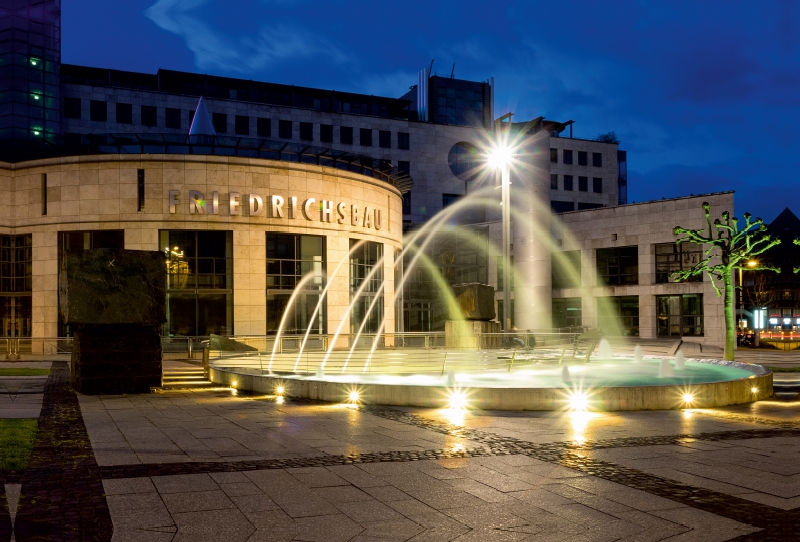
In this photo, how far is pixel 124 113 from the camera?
2707 inches

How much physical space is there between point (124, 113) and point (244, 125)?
10.7 metres

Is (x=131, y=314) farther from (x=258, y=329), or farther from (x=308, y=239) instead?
(x=308, y=239)

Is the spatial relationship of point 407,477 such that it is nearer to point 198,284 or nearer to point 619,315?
point 198,284

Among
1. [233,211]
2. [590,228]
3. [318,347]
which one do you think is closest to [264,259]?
[233,211]

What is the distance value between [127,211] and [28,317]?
8500 millimetres

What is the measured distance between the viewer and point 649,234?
5366cm

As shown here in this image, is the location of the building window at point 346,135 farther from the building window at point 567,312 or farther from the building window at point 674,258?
the building window at point 674,258

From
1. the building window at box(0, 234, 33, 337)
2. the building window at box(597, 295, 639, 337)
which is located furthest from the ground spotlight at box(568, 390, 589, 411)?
the building window at box(597, 295, 639, 337)

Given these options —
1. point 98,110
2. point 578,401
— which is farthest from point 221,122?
point 578,401

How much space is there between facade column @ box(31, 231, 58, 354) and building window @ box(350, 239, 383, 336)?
51.3 ft

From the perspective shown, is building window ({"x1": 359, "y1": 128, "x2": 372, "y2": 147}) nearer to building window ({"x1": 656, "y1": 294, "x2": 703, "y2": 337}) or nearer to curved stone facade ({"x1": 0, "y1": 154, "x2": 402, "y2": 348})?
building window ({"x1": 656, "y1": 294, "x2": 703, "y2": 337})

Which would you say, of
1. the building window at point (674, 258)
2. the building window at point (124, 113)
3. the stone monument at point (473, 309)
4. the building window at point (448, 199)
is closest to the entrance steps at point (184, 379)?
the stone monument at point (473, 309)

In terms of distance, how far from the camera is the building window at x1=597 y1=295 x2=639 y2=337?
183 ft

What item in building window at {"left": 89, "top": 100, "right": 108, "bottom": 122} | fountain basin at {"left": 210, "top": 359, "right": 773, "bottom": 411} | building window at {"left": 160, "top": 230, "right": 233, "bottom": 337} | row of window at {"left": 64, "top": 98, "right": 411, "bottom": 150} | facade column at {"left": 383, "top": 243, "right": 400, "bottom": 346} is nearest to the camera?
fountain basin at {"left": 210, "top": 359, "right": 773, "bottom": 411}
